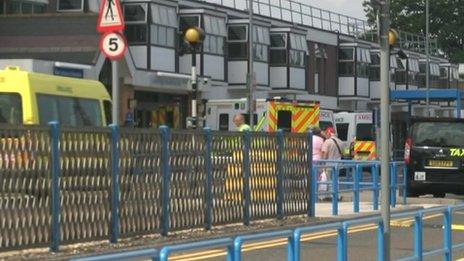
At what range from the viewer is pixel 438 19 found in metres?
97.1

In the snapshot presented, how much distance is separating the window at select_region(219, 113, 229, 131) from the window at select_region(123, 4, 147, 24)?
12.3m

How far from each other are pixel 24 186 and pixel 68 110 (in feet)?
19.0

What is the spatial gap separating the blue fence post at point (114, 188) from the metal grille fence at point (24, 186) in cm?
113

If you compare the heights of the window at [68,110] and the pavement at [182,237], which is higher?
the window at [68,110]

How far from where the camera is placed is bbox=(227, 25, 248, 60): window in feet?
163

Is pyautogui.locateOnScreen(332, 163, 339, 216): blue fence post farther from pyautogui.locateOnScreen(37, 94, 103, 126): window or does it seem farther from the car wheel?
the car wheel

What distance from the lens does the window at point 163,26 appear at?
42.1m

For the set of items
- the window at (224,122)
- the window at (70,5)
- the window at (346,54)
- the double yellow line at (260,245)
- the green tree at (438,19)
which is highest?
the green tree at (438,19)

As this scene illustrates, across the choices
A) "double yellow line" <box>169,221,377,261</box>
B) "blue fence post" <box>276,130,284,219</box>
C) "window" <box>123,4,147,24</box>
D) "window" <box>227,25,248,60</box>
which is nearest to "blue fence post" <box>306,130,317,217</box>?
"blue fence post" <box>276,130,284,219</box>

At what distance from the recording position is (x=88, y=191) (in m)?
10.9

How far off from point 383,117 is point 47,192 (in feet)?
15.6

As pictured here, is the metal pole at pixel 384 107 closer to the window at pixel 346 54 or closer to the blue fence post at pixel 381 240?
the blue fence post at pixel 381 240

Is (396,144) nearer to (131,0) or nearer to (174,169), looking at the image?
(131,0)

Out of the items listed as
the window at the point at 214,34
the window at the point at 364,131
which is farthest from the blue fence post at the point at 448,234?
the window at the point at 214,34
